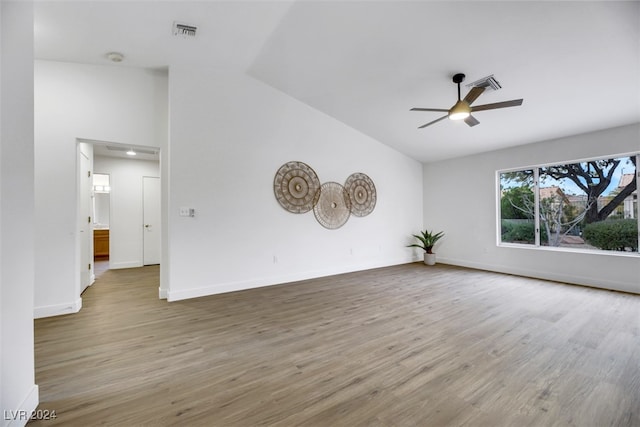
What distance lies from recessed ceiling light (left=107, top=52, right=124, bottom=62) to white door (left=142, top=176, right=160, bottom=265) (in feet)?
11.2

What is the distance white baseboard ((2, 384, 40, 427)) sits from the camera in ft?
4.22

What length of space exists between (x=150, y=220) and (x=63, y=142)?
3.31 m

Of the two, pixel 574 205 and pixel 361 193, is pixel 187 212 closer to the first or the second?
pixel 361 193

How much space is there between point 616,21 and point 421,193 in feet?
14.5

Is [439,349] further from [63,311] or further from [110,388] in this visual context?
[63,311]

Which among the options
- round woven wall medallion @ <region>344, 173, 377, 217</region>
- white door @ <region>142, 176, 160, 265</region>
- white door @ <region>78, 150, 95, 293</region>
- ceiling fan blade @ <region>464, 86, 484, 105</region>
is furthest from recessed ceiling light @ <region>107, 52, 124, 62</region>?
ceiling fan blade @ <region>464, 86, 484, 105</region>

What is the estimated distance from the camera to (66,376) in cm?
187

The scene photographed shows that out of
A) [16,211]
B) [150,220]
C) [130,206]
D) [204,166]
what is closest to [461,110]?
[204,166]

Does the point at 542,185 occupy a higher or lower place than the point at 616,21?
lower

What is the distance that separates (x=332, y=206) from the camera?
16.4ft

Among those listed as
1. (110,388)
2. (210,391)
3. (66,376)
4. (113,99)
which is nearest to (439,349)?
(210,391)

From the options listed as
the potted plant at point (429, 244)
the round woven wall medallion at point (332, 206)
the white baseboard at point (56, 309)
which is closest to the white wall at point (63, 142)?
the white baseboard at point (56, 309)

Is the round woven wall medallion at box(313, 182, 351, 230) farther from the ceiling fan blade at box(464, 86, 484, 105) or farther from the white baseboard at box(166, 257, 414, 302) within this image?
the ceiling fan blade at box(464, 86, 484, 105)

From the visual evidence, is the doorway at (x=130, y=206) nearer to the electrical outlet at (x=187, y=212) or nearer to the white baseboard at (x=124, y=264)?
the white baseboard at (x=124, y=264)
